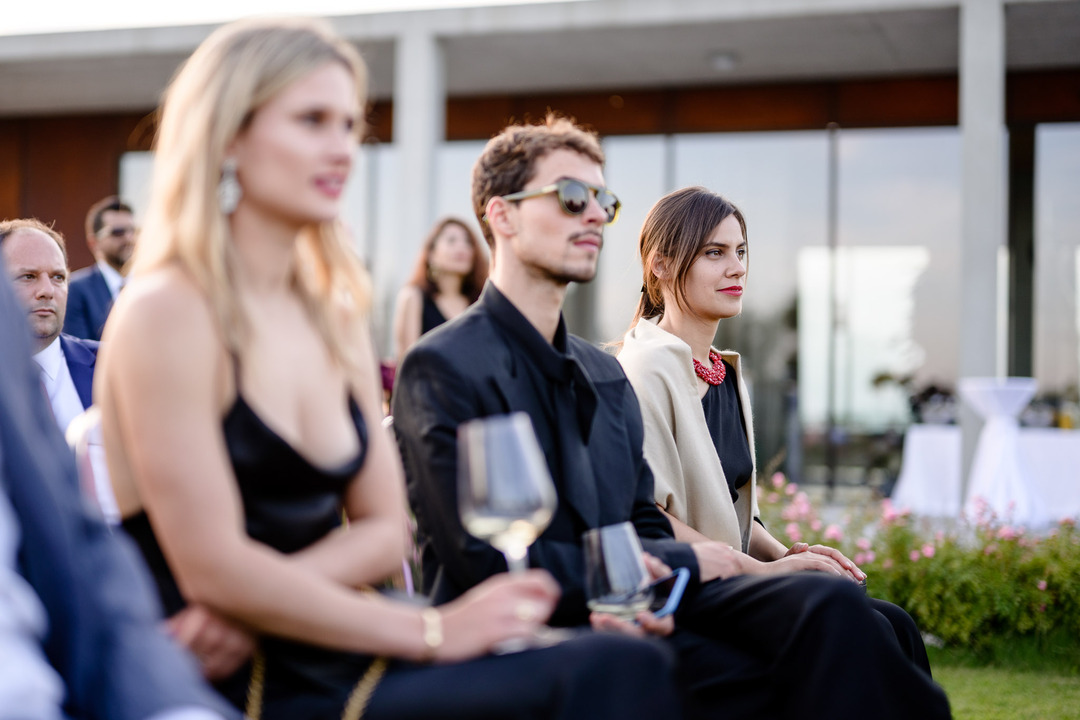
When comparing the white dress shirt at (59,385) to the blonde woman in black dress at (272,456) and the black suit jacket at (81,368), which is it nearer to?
the black suit jacket at (81,368)

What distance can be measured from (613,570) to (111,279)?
20.1ft

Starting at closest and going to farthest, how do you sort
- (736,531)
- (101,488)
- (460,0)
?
(101,488) < (736,531) < (460,0)

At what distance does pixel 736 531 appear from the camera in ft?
11.8

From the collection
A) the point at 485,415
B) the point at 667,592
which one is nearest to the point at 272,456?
the point at 485,415

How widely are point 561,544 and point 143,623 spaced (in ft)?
4.23

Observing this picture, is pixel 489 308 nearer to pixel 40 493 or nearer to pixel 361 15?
pixel 40 493

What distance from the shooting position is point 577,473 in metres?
2.83

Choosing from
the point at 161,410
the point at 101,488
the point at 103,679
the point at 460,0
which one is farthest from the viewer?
the point at 460,0

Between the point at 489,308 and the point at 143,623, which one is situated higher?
the point at 489,308

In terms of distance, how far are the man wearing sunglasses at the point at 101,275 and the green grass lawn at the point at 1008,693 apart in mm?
5054

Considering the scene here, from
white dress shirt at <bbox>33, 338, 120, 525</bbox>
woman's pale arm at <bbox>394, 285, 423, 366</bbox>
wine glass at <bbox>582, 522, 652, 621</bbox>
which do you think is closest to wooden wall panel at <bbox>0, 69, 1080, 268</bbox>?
woman's pale arm at <bbox>394, 285, 423, 366</bbox>

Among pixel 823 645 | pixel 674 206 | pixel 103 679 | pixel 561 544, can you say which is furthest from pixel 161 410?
pixel 674 206

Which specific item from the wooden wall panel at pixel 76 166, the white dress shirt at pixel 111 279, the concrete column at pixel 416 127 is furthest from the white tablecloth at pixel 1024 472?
the wooden wall panel at pixel 76 166

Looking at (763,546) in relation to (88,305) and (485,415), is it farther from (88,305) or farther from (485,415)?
(88,305)
